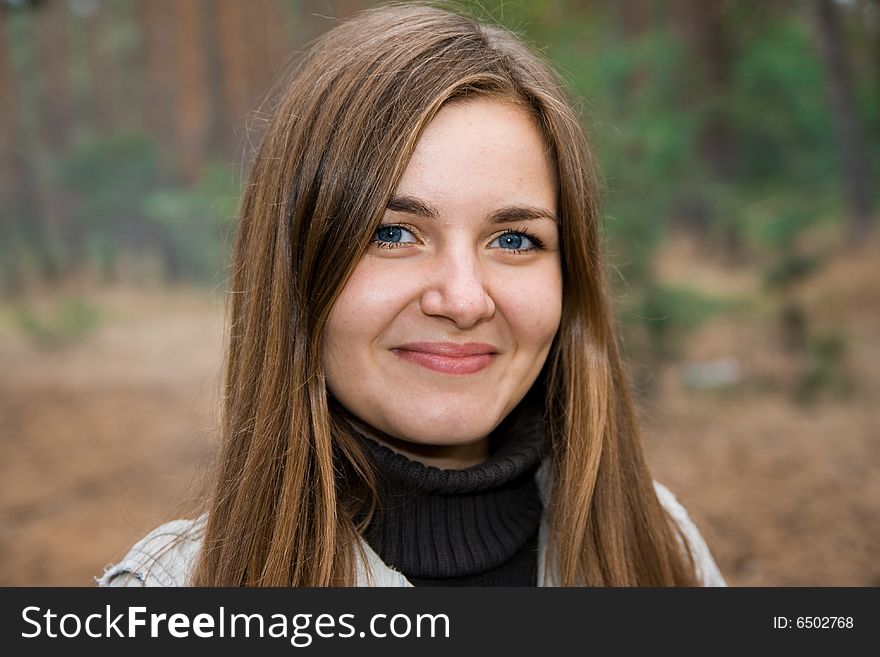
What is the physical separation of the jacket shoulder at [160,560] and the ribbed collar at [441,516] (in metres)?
0.30

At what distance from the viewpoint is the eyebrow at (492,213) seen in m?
1.14

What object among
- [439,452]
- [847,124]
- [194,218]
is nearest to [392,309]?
[439,452]

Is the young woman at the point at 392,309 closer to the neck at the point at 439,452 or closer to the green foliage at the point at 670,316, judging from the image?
the neck at the point at 439,452

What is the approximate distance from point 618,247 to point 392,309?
2.95 metres

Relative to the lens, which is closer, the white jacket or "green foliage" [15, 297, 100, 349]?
the white jacket

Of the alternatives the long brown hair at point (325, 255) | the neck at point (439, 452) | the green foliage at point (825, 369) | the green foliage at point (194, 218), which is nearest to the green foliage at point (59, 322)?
the green foliage at point (194, 218)

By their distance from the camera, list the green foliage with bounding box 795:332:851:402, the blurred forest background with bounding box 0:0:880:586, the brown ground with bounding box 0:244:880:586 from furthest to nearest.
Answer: the green foliage with bounding box 795:332:851:402
the blurred forest background with bounding box 0:0:880:586
the brown ground with bounding box 0:244:880:586

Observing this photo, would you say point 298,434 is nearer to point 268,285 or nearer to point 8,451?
point 268,285

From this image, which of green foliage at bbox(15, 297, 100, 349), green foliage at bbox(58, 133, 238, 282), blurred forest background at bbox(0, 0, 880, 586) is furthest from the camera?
green foliage at bbox(58, 133, 238, 282)

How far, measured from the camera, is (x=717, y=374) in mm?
4359

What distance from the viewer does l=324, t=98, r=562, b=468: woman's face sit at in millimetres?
1148

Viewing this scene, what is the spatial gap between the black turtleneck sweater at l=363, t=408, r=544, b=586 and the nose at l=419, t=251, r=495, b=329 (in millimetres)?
257

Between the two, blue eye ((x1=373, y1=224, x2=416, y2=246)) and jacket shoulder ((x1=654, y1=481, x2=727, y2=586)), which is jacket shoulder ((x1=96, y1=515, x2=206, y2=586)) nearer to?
blue eye ((x1=373, y1=224, x2=416, y2=246))

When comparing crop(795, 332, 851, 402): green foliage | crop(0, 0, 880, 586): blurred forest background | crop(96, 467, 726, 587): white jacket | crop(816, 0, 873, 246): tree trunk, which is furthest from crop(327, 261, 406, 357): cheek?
crop(816, 0, 873, 246): tree trunk
